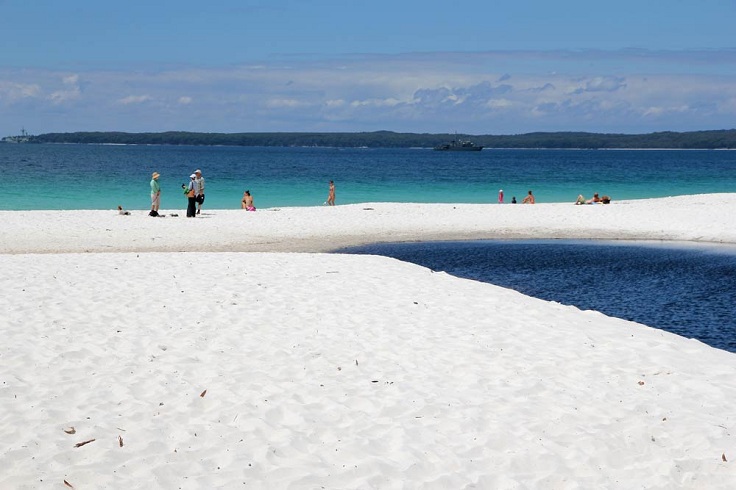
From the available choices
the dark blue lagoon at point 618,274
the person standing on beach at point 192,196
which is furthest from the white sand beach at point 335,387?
the person standing on beach at point 192,196

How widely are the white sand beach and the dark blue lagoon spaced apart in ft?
10.1

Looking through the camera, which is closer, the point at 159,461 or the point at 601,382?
the point at 159,461

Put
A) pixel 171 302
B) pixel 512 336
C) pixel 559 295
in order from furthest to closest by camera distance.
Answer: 1. pixel 559 295
2. pixel 171 302
3. pixel 512 336

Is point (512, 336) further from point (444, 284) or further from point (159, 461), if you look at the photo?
point (159, 461)

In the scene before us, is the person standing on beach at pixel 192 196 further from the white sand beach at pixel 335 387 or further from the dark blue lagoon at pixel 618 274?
the white sand beach at pixel 335 387

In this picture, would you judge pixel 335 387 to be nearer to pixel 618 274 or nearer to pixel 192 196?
pixel 618 274

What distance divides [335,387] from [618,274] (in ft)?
47.6

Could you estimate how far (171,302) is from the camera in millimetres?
13477

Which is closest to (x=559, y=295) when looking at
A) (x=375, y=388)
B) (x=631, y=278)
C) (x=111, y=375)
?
(x=631, y=278)

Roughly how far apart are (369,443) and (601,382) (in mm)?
3362

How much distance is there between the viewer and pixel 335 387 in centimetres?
939

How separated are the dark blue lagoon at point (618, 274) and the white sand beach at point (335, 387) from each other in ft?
10.1

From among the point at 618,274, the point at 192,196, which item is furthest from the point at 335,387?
the point at 192,196

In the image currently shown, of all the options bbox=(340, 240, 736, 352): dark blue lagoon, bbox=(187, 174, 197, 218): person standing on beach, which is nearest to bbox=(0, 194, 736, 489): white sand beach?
bbox=(340, 240, 736, 352): dark blue lagoon
